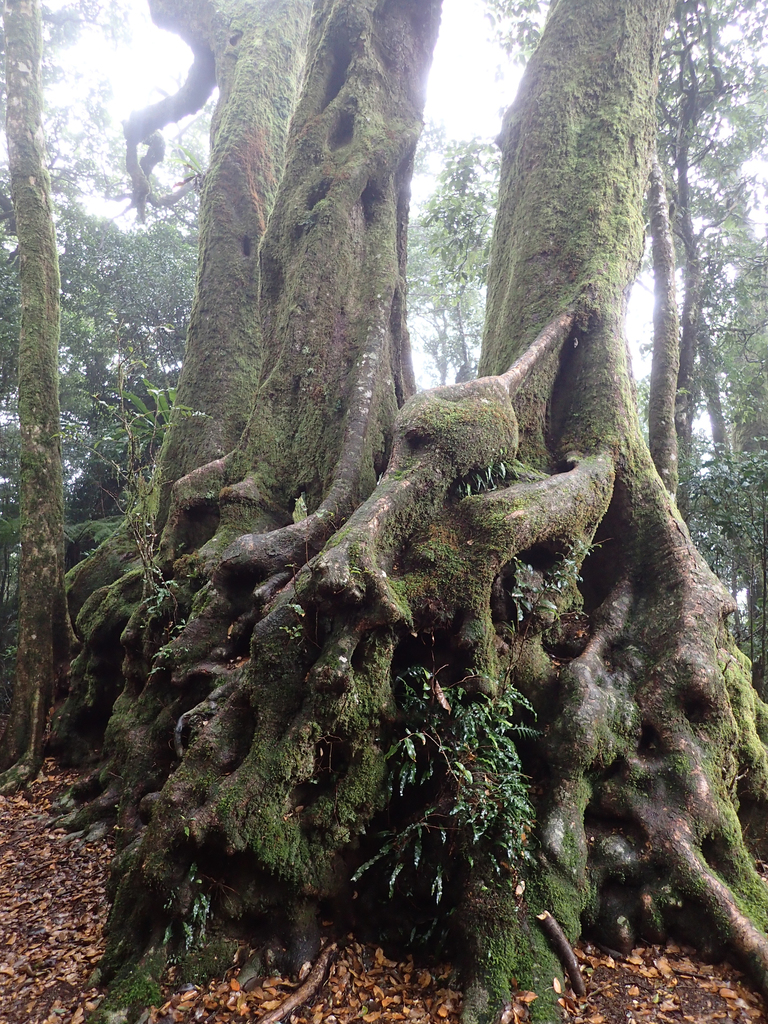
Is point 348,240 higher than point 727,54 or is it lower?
lower

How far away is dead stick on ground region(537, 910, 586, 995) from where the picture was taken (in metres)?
2.90

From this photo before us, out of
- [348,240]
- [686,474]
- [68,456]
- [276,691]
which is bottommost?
[276,691]

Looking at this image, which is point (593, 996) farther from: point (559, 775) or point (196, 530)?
point (196, 530)

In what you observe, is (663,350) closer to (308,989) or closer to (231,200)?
(231,200)

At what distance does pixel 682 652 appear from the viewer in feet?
12.9

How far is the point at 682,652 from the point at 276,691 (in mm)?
2691

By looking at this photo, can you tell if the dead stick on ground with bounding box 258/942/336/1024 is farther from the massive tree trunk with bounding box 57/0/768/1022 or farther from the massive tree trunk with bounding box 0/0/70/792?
the massive tree trunk with bounding box 0/0/70/792

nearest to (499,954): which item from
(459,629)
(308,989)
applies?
(308,989)

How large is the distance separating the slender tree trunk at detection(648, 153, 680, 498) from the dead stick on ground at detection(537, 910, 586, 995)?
4.28 metres

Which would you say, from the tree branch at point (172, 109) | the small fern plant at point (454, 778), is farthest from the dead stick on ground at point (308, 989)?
the tree branch at point (172, 109)

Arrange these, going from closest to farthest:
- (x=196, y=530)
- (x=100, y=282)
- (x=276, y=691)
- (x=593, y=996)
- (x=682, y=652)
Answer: (x=593, y=996) → (x=276, y=691) → (x=682, y=652) → (x=196, y=530) → (x=100, y=282)

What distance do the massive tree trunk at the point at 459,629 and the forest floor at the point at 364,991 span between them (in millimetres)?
133

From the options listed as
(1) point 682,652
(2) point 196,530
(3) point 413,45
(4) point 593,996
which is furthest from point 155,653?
(3) point 413,45

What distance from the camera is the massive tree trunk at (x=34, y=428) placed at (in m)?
5.98
